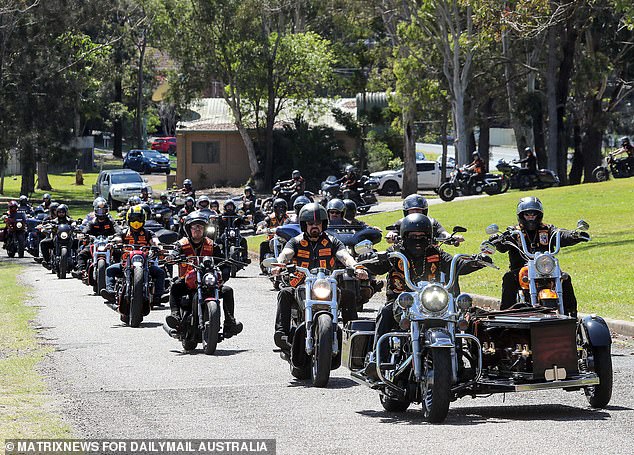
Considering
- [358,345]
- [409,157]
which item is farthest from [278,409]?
[409,157]

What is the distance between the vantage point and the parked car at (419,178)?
210 feet

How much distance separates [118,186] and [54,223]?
91.9 ft

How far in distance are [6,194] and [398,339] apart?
205ft

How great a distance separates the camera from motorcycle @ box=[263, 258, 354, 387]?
39.2ft

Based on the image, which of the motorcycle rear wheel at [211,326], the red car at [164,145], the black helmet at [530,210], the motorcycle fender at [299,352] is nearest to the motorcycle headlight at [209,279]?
the motorcycle rear wheel at [211,326]

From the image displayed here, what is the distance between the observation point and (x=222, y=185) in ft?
239

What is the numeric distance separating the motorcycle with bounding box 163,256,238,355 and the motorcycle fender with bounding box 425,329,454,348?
526cm

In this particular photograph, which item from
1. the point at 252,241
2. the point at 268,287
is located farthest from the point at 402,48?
the point at 268,287

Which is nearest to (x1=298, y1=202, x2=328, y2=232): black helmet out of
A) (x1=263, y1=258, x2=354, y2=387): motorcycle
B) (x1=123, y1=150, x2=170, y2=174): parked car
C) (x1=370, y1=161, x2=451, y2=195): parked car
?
(x1=263, y1=258, x2=354, y2=387): motorcycle

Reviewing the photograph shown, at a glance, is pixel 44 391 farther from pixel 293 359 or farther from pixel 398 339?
pixel 398 339

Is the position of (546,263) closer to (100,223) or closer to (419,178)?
(100,223)

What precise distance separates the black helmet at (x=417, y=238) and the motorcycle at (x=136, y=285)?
799 cm

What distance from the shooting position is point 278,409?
1079 centimetres

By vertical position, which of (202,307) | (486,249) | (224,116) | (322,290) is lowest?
(202,307)
